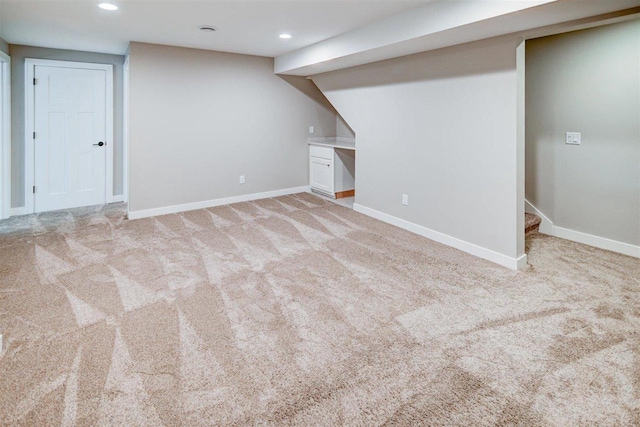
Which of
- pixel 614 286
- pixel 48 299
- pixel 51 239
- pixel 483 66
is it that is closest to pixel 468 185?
pixel 483 66

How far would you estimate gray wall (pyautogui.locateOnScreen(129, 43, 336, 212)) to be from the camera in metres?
5.07

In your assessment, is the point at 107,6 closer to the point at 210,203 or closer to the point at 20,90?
the point at 20,90

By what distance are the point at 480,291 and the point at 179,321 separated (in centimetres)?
227

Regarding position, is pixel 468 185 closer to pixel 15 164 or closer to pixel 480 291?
pixel 480 291

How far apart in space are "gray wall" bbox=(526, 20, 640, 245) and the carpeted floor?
44 centimetres

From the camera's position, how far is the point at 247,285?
3.11 m

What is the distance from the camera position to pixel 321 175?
6453 mm

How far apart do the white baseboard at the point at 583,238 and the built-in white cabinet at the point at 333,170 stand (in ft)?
9.13

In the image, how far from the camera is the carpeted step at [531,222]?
167 inches

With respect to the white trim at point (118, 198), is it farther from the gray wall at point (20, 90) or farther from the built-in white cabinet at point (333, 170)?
the built-in white cabinet at point (333, 170)

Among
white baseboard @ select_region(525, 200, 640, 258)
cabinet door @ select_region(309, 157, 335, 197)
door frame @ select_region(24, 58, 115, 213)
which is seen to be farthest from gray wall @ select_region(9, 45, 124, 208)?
white baseboard @ select_region(525, 200, 640, 258)

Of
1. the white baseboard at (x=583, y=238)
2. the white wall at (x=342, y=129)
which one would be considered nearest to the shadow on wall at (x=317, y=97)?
the white wall at (x=342, y=129)

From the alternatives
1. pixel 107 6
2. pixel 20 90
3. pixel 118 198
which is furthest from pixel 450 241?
pixel 20 90

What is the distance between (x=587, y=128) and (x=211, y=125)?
186 inches
